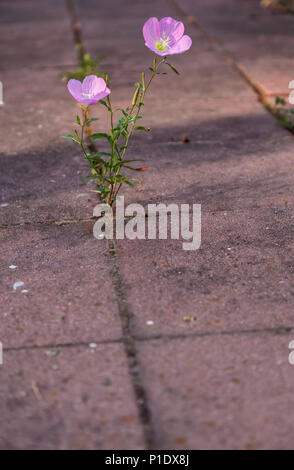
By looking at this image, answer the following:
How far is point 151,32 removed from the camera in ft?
7.50

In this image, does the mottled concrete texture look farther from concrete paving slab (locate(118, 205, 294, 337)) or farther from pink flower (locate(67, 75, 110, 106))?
pink flower (locate(67, 75, 110, 106))

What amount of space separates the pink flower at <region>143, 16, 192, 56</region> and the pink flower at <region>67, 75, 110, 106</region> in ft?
0.75

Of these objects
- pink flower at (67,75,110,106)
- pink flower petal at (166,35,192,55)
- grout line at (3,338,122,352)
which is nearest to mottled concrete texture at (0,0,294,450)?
grout line at (3,338,122,352)

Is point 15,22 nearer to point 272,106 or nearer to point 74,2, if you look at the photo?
point 74,2

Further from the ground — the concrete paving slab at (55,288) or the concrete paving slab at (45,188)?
the concrete paving slab at (45,188)

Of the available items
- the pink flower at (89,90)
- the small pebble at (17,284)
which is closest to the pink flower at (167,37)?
the pink flower at (89,90)

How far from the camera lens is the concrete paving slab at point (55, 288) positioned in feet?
5.99

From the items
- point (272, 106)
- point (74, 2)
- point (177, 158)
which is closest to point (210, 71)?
point (272, 106)

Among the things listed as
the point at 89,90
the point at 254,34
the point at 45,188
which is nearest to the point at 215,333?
the point at 89,90

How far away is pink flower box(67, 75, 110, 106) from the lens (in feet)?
7.40

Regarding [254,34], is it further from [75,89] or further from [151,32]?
[75,89]

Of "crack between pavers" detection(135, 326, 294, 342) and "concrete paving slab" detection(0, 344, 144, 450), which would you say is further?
"crack between pavers" detection(135, 326, 294, 342)

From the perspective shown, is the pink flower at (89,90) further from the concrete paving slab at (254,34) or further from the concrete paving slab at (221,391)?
the concrete paving slab at (254,34)

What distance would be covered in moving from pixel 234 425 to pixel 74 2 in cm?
812
